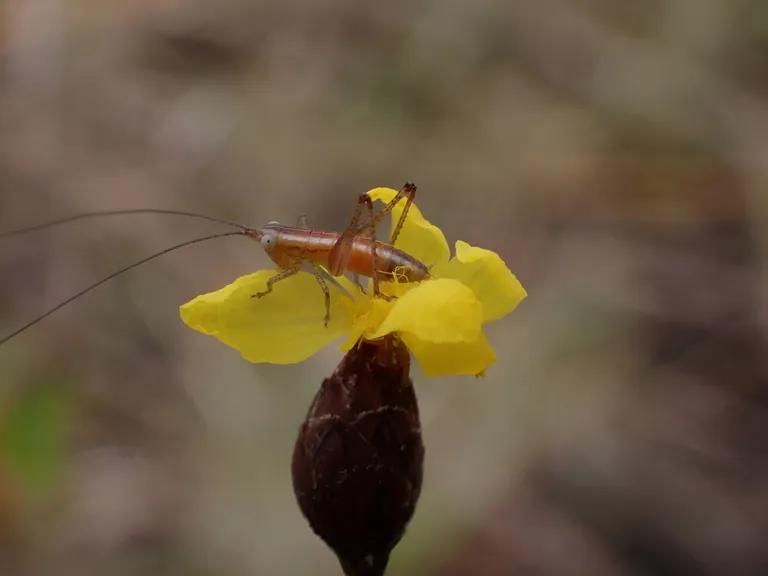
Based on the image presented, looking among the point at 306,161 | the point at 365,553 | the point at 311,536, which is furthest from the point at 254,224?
the point at 365,553

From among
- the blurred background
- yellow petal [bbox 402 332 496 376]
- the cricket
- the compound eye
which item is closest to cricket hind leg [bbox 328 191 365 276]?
the cricket

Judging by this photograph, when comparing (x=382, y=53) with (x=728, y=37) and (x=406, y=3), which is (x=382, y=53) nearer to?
(x=406, y=3)

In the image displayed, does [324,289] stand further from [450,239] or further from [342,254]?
[450,239]

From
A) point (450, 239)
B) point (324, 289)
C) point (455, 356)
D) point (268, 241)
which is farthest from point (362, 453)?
point (450, 239)

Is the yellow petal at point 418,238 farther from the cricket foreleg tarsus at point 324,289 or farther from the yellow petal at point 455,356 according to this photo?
the yellow petal at point 455,356

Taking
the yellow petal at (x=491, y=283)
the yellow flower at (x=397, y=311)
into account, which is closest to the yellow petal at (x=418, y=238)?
the yellow flower at (x=397, y=311)

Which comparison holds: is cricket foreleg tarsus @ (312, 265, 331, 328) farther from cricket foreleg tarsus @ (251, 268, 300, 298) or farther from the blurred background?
the blurred background
